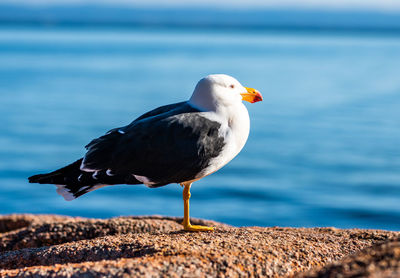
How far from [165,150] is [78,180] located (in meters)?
0.68

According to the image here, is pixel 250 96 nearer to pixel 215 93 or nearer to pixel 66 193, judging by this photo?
pixel 215 93

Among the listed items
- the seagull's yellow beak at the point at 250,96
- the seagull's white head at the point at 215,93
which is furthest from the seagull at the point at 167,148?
the seagull's yellow beak at the point at 250,96

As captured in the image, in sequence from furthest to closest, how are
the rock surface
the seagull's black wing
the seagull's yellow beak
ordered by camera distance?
1. the seagull's yellow beak
2. the seagull's black wing
3. the rock surface

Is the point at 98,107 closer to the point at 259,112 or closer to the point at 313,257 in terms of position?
the point at 259,112

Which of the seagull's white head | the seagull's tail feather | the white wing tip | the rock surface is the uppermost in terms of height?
the seagull's white head

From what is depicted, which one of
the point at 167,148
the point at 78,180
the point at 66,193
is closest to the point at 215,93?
the point at 167,148

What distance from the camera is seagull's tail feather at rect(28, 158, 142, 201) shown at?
171 inches

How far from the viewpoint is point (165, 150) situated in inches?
169

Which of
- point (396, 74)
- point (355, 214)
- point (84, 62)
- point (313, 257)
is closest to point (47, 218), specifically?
point (313, 257)

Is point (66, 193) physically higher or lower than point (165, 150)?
lower

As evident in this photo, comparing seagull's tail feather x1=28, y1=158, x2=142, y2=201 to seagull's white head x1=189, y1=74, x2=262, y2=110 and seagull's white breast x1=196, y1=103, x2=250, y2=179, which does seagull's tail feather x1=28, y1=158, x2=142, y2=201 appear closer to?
seagull's white breast x1=196, y1=103, x2=250, y2=179

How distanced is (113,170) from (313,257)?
1.47 m

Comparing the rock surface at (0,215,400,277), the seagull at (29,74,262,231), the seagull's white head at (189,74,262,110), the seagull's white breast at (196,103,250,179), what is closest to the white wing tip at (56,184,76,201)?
the seagull at (29,74,262,231)

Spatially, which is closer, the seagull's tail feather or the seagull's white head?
the seagull's tail feather
